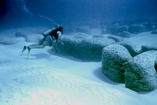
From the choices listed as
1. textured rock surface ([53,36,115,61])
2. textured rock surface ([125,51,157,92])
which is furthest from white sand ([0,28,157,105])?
textured rock surface ([53,36,115,61])

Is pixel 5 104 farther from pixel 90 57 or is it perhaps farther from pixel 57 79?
pixel 90 57

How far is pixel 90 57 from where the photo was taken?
739 centimetres

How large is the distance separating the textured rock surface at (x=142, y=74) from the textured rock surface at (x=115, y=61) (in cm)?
53

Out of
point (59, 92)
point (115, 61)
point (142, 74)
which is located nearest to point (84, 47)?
point (115, 61)

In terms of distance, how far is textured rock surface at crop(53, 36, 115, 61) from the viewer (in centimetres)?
716

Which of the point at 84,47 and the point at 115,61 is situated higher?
the point at 84,47

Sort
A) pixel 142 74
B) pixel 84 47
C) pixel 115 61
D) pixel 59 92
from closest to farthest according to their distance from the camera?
1. pixel 59 92
2. pixel 142 74
3. pixel 115 61
4. pixel 84 47

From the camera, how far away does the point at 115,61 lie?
17.1 feet

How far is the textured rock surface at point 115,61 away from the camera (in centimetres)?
516

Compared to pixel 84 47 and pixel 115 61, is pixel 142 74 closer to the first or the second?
pixel 115 61

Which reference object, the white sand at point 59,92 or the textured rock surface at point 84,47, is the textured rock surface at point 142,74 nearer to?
the white sand at point 59,92

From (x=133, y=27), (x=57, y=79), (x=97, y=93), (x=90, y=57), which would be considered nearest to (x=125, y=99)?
(x=97, y=93)

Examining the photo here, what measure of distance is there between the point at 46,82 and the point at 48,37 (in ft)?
11.4

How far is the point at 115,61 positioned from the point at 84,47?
246 centimetres
